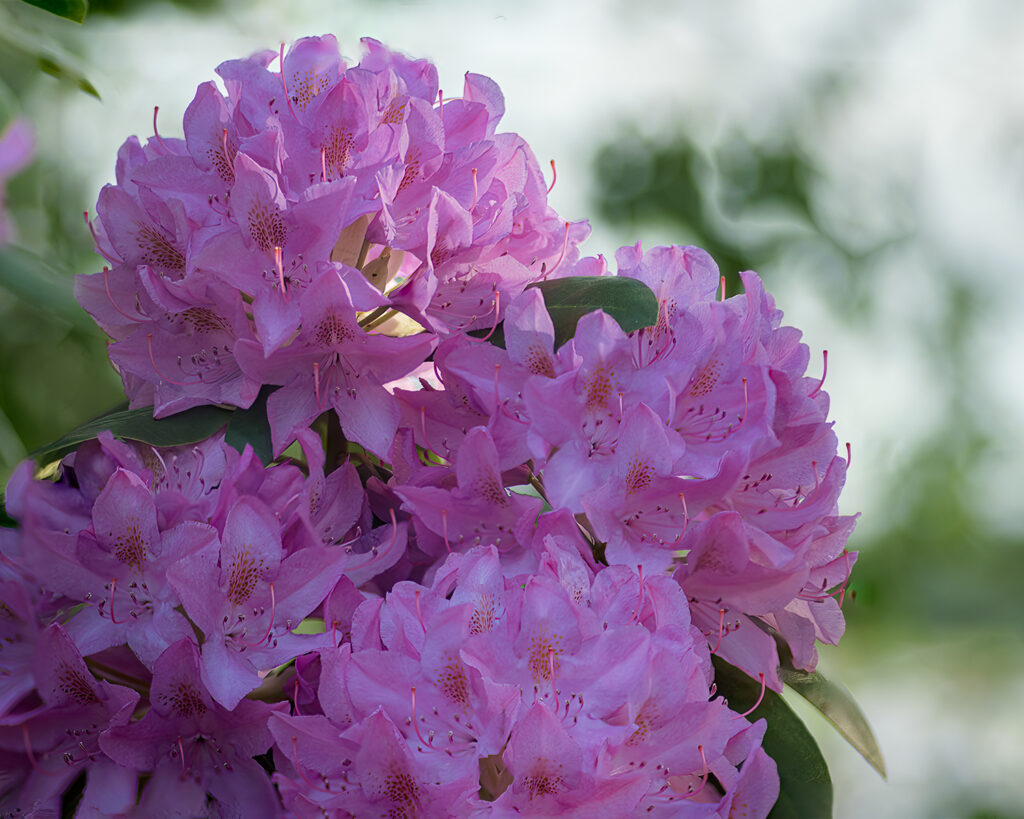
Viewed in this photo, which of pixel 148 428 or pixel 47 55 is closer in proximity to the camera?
pixel 148 428

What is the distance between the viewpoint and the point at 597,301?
2.24ft

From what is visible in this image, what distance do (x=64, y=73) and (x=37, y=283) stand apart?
33 centimetres

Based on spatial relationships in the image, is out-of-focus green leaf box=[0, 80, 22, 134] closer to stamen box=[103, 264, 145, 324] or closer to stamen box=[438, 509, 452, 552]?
stamen box=[103, 264, 145, 324]

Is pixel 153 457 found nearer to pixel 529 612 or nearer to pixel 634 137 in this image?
pixel 529 612

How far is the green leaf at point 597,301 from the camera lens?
2.15 ft

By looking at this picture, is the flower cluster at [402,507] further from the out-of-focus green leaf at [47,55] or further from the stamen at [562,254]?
the out-of-focus green leaf at [47,55]

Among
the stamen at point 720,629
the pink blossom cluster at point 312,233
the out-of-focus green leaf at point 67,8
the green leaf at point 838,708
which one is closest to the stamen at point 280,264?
the pink blossom cluster at point 312,233

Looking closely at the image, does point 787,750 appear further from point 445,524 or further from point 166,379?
point 166,379

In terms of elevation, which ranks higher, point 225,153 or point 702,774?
point 225,153

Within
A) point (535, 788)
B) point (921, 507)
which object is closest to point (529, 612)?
point (535, 788)

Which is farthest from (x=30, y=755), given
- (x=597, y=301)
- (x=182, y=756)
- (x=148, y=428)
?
(x=597, y=301)

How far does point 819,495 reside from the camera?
68 cm

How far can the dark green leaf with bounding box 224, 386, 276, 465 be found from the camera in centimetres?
67

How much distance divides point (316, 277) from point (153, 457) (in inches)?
6.4
